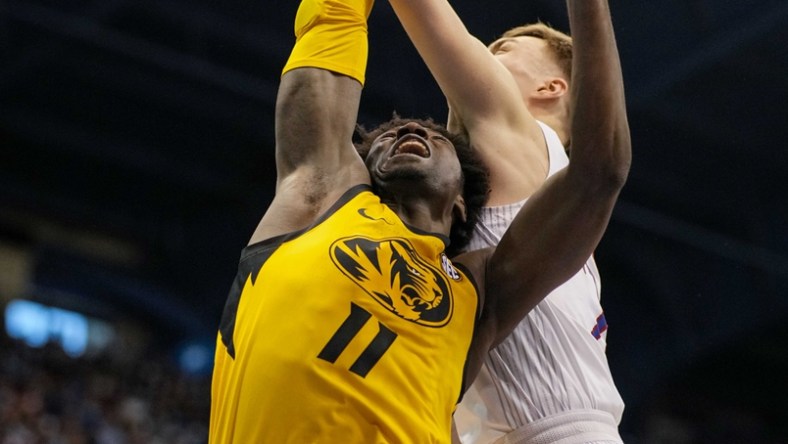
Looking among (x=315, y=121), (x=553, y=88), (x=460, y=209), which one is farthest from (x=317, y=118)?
(x=553, y=88)

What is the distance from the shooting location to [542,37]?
12.4 ft

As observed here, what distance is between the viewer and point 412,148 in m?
2.89

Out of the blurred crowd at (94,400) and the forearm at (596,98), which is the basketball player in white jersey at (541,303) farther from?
the blurred crowd at (94,400)

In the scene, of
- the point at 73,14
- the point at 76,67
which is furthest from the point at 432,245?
the point at 76,67

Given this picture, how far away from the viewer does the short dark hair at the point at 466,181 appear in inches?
121

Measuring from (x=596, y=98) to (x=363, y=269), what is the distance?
632 millimetres

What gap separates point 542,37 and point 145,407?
10.3 meters

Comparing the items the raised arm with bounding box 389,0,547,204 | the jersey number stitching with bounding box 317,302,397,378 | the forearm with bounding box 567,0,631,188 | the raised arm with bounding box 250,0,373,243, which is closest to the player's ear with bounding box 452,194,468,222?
the raised arm with bounding box 389,0,547,204

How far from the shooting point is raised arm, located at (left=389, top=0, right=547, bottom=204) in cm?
313

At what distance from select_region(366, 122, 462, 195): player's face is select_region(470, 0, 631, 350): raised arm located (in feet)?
0.79

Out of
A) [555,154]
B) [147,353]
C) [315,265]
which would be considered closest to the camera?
[315,265]

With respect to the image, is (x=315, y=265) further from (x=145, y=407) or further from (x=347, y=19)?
(x=145, y=407)

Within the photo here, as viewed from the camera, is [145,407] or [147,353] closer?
[145,407]

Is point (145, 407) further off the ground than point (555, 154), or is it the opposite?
point (555, 154)
